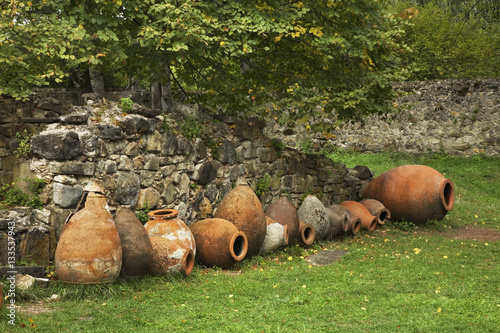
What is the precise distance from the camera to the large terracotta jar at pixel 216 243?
5957mm

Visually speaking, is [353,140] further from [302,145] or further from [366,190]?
[366,190]

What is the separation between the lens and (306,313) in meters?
4.43

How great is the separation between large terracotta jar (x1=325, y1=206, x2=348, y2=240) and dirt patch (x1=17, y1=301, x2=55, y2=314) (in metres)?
4.66

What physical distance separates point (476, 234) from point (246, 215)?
4.46 metres

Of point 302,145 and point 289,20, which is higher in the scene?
point 289,20

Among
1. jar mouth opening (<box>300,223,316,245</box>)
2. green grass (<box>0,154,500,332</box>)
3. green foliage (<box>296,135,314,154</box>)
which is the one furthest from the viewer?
green foliage (<box>296,135,314,154</box>)

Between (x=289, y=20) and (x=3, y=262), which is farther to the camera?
(x=289, y=20)

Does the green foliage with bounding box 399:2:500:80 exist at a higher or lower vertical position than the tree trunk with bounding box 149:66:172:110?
higher

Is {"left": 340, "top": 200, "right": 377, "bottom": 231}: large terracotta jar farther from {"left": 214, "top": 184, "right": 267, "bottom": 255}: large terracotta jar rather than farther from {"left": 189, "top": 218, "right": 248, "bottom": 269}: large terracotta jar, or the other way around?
{"left": 189, "top": 218, "right": 248, "bottom": 269}: large terracotta jar

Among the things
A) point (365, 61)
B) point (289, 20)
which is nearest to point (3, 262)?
point (289, 20)

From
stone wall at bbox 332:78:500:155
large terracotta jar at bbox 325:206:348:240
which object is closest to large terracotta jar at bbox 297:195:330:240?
large terracotta jar at bbox 325:206:348:240

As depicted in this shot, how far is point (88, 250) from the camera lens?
182 inches

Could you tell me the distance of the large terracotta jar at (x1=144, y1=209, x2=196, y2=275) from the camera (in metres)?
5.34

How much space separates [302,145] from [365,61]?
7.59 m
